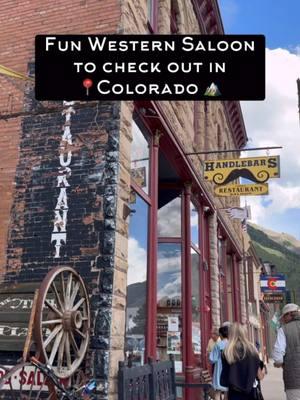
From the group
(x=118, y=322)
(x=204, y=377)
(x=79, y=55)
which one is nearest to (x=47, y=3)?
(x=79, y=55)

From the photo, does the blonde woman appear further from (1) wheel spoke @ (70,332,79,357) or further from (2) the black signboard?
(2) the black signboard

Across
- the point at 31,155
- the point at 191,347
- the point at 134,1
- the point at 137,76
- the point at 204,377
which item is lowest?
the point at 204,377

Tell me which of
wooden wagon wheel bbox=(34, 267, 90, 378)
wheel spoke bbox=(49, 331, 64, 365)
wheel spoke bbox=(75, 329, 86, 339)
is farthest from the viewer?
wheel spoke bbox=(75, 329, 86, 339)

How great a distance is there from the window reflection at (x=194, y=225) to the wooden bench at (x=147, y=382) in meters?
4.28

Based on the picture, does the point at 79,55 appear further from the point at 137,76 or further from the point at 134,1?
the point at 134,1

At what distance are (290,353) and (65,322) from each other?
2.58 m

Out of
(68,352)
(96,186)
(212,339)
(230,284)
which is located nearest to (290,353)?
(68,352)

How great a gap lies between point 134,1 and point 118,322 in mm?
4648

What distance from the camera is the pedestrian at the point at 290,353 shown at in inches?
199

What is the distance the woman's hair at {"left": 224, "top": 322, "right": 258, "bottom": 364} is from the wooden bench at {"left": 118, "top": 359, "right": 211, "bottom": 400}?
1.08 metres

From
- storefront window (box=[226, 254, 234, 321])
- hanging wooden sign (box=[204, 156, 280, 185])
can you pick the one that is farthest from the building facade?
storefront window (box=[226, 254, 234, 321])

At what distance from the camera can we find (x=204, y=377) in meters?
9.91

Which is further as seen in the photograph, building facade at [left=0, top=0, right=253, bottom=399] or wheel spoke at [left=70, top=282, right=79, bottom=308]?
building facade at [left=0, top=0, right=253, bottom=399]

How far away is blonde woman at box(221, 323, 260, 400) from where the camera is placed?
5043mm
